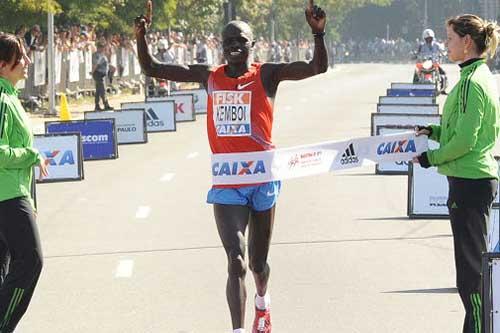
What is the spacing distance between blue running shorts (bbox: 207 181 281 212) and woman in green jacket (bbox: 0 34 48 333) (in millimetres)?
1071

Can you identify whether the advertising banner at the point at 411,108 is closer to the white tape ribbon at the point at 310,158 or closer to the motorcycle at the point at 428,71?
the motorcycle at the point at 428,71

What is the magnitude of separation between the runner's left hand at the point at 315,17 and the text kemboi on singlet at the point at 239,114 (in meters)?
0.53

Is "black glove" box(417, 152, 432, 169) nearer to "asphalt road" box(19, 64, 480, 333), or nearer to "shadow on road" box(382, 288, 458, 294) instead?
"asphalt road" box(19, 64, 480, 333)

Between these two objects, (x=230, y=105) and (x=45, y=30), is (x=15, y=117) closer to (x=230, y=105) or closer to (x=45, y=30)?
(x=230, y=105)

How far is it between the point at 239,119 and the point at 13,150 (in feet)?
4.53

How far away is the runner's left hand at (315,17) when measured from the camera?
8492mm

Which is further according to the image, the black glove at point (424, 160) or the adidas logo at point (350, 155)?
the adidas logo at point (350, 155)

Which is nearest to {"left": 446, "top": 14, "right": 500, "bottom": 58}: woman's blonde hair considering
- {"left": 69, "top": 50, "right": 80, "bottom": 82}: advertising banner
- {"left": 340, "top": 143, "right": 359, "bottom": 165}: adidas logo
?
{"left": 340, "top": 143, "right": 359, "bottom": 165}: adidas logo

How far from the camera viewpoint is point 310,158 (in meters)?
9.40

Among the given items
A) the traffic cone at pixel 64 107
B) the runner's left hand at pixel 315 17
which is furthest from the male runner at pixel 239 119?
the traffic cone at pixel 64 107

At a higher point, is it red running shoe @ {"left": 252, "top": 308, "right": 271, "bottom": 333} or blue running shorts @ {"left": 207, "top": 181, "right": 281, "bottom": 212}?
blue running shorts @ {"left": 207, "top": 181, "right": 281, "bottom": 212}

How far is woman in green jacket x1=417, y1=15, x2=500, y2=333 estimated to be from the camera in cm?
818

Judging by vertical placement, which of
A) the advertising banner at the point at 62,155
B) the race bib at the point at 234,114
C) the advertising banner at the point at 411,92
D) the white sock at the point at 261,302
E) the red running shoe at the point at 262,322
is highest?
the race bib at the point at 234,114

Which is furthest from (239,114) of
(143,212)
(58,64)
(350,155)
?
(58,64)
